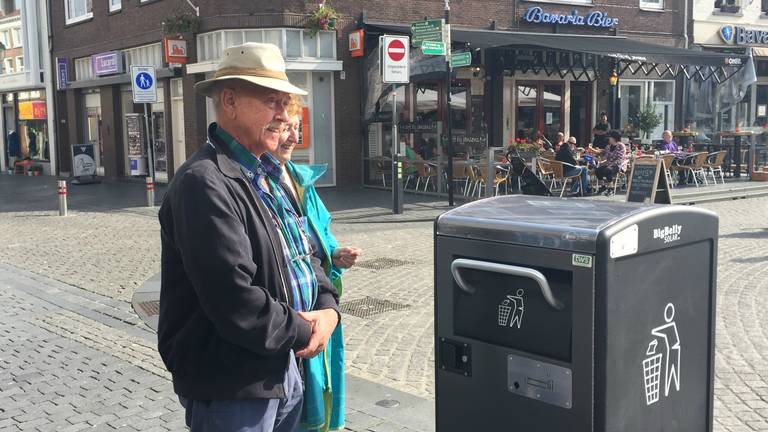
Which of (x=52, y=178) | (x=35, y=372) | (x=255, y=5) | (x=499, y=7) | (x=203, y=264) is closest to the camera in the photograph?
(x=203, y=264)

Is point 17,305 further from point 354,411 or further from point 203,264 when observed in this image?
point 203,264

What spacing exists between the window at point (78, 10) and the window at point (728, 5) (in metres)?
20.6

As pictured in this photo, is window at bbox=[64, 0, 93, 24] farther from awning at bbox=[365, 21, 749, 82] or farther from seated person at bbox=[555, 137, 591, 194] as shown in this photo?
seated person at bbox=[555, 137, 591, 194]

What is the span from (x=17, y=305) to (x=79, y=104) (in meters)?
20.1

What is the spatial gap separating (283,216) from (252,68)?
19.4 inches

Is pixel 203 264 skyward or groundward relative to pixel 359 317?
skyward

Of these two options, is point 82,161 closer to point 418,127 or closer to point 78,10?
point 78,10

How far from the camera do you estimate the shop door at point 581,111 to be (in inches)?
882

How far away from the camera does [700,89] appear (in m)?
24.6

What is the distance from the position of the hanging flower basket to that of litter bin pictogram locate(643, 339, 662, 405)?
53.6ft

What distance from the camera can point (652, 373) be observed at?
2.40 meters

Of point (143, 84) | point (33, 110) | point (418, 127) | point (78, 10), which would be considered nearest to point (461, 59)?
point (418, 127)

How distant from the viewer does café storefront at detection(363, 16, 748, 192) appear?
660 inches

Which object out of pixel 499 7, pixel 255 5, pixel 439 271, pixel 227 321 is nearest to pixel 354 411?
pixel 439 271
